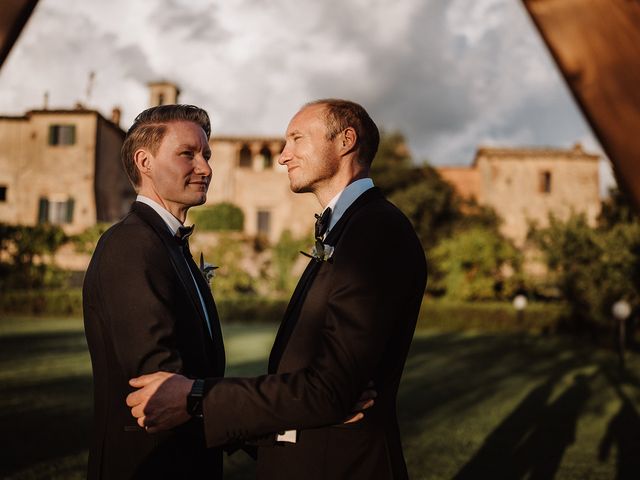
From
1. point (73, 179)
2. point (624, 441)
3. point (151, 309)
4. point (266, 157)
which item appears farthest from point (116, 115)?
point (151, 309)

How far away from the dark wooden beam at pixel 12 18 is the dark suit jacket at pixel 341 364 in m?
1.00

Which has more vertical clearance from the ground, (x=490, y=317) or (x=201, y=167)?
(x=201, y=167)

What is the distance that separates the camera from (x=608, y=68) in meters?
1.14

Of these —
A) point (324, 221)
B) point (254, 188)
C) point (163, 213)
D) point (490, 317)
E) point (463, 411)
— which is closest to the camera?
point (324, 221)

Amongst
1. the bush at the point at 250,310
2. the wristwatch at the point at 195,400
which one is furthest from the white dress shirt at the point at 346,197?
the bush at the point at 250,310

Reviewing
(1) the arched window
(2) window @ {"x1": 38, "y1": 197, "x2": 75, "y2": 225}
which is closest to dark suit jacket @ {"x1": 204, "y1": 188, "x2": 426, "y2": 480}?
(2) window @ {"x1": 38, "y1": 197, "x2": 75, "y2": 225}

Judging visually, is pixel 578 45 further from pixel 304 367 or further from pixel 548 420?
pixel 548 420

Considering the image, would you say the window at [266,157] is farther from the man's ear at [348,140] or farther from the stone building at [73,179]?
the man's ear at [348,140]

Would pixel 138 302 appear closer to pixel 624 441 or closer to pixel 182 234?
pixel 182 234

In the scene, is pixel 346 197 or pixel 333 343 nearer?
pixel 333 343

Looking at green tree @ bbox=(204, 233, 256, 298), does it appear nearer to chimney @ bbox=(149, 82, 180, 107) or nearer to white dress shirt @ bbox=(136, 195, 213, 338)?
chimney @ bbox=(149, 82, 180, 107)

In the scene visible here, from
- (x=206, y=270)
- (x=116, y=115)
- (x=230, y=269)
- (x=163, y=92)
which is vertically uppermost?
(x=163, y=92)

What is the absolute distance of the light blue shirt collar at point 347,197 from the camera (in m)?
2.12

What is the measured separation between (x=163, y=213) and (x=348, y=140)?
781mm
